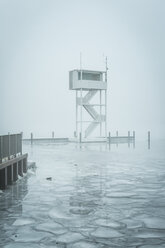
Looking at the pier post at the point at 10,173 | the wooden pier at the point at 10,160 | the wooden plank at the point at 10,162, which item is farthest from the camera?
the pier post at the point at 10,173

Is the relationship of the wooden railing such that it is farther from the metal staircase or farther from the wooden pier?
the metal staircase

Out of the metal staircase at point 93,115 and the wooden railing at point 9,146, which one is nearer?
the wooden railing at point 9,146

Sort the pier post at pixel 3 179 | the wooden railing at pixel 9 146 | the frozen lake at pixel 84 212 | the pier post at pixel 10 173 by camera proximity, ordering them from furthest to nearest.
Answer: the pier post at pixel 10 173
the wooden railing at pixel 9 146
the pier post at pixel 3 179
the frozen lake at pixel 84 212

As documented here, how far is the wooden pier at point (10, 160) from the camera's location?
13.8 meters

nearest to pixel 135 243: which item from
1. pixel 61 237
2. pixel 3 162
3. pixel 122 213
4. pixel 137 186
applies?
pixel 61 237

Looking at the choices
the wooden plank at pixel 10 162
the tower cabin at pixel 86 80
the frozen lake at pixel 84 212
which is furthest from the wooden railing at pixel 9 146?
the tower cabin at pixel 86 80

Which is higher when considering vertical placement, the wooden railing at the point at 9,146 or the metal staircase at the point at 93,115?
the metal staircase at the point at 93,115

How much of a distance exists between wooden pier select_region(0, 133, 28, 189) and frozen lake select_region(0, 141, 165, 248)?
478 millimetres

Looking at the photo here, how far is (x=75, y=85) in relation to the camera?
49.4 meters

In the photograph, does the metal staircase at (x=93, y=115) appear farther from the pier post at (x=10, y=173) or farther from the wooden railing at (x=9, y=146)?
the pier post at (x=10, y=173)

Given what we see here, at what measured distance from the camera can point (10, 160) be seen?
14.8 meters

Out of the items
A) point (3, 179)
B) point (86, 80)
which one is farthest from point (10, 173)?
point (86, 80)

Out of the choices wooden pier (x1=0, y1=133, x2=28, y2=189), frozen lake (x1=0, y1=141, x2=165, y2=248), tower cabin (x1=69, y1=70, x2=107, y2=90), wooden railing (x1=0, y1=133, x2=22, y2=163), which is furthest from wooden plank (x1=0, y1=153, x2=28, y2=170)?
tower cabin (x1=69, y1=70, x2=107, y2=90)

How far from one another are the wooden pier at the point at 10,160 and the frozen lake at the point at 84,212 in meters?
0.48
